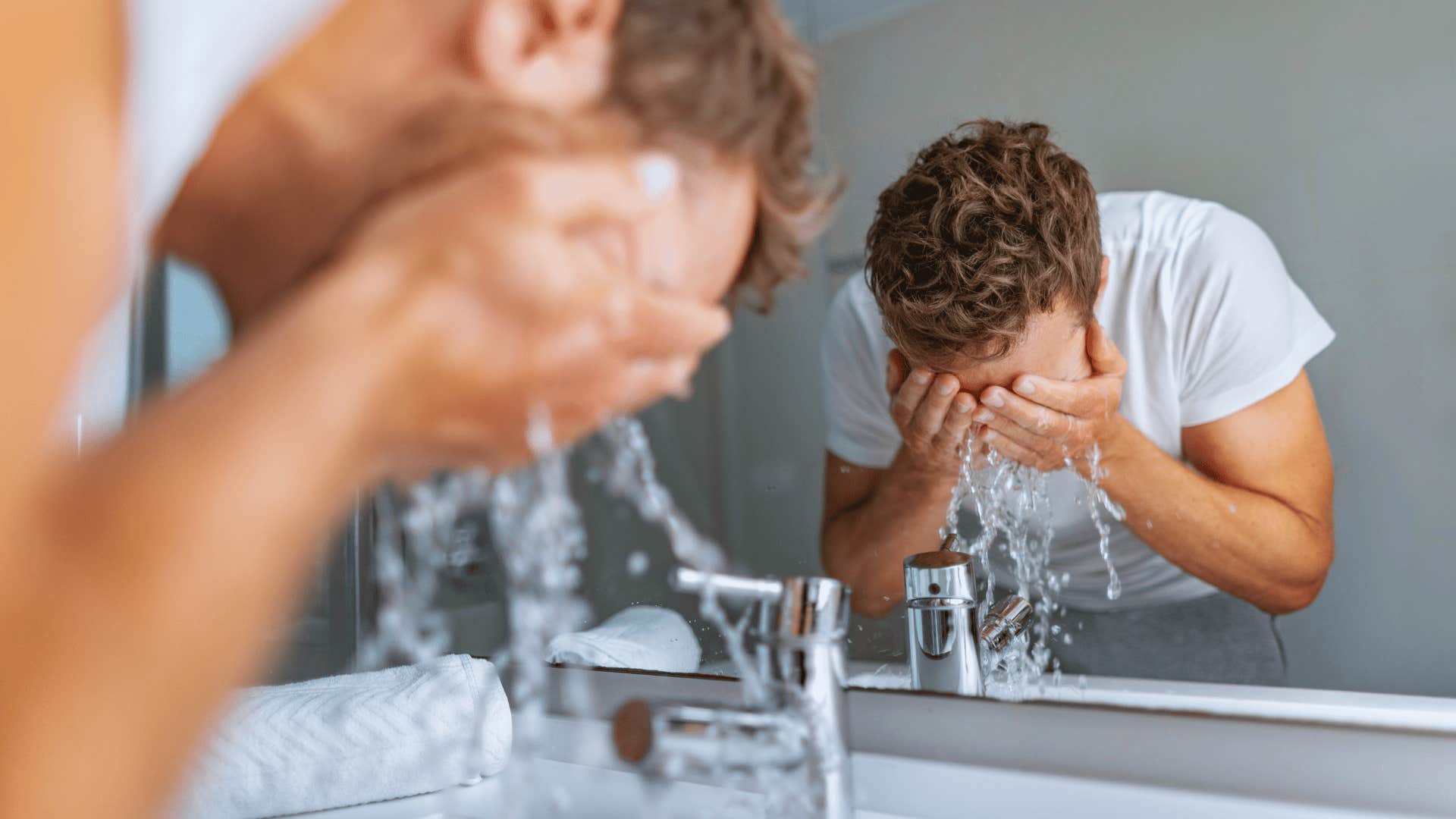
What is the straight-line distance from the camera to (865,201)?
25.6 inches

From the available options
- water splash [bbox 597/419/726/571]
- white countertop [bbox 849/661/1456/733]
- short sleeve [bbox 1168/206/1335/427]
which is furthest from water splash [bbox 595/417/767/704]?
short sleeve [bbox 1168/206/1335/427]

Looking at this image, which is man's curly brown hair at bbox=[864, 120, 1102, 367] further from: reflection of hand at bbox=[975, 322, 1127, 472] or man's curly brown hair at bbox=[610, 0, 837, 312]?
man's curly brown hair at bbox=[610, 0, 837, 312]

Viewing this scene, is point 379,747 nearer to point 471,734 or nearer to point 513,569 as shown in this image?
point 471,734

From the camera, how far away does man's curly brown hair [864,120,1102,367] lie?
1.97 feet

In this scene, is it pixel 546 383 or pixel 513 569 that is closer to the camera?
pixel 546 383

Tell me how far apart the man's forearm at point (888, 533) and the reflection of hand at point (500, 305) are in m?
0.37

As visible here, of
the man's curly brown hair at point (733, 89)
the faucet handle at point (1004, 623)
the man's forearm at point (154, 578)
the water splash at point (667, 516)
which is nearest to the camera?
the man's forearm at point (154, 578)

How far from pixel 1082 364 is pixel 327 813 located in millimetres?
587

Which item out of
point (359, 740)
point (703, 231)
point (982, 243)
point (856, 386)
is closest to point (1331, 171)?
point (982, 243)

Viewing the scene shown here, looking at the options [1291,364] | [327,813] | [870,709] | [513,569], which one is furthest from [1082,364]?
[327,813]

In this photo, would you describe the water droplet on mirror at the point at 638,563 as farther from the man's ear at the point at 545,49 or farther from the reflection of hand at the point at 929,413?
the man's ear at the point at 545,49

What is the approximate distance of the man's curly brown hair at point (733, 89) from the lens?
1.15 feet

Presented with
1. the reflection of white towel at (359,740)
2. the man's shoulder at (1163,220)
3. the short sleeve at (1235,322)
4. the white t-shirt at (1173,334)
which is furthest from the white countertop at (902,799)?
the man's shoulder at (1163,220)

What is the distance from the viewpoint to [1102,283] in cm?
63
